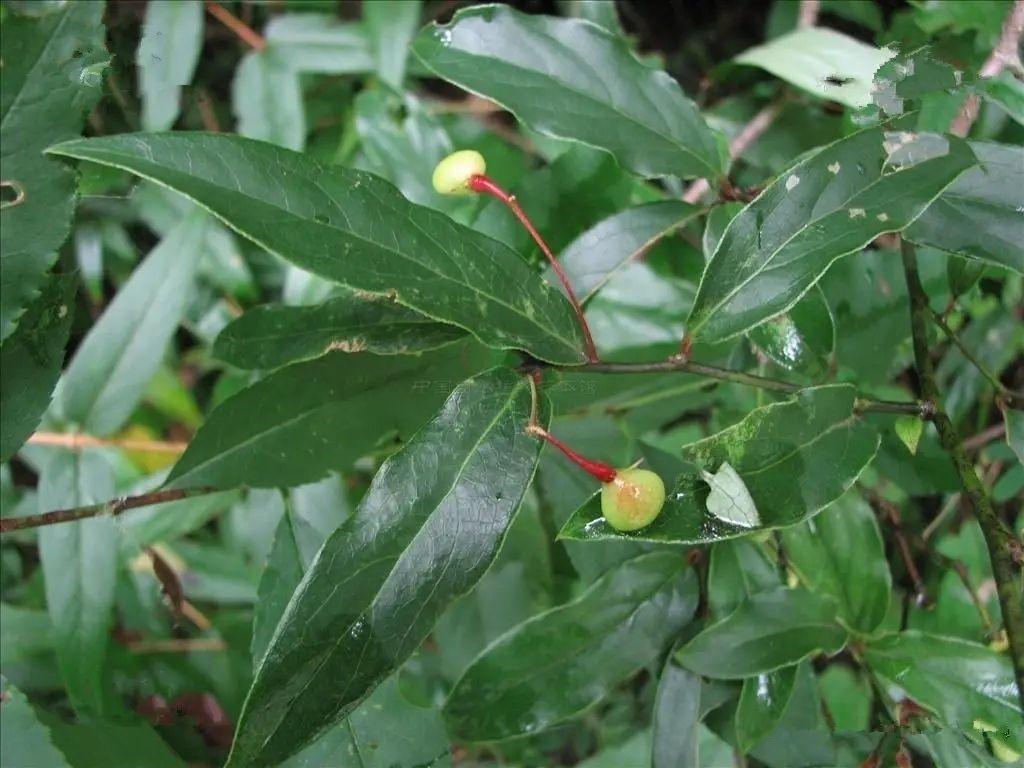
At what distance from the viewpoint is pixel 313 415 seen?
27.1 inches

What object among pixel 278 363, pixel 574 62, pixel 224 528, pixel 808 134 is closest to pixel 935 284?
pixel 808 134

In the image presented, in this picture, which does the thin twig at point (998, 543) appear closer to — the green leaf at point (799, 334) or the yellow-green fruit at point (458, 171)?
the green leaf at point (799, 334)

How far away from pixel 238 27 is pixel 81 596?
803mm

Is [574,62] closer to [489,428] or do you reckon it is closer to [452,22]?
[452,22]

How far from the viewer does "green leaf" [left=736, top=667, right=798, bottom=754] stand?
68 centimetres

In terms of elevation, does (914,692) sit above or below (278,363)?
below

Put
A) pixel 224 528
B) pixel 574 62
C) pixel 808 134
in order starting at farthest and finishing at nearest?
1. pixel 224 528
2. pixel 808 134
3. pixel 574 62

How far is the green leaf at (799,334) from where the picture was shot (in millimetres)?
714

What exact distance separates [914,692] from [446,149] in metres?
0.79

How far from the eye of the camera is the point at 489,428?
1.63 feet

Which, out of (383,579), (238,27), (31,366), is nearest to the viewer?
(383,579)

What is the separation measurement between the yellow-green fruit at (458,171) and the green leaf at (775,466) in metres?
0.26

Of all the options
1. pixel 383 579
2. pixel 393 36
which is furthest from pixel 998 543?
pixel 393 36

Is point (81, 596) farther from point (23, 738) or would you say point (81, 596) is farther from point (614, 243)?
point (614, 243)
